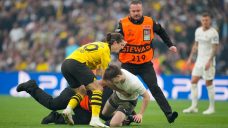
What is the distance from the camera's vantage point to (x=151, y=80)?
1368 centimetres

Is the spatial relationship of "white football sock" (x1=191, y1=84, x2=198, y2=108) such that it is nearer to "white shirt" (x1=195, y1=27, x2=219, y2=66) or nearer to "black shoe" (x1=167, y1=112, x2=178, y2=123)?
"white shirt" (x1=195, y1=27, x2=219, y2=66)

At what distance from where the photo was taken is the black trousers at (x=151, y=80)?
529 inches

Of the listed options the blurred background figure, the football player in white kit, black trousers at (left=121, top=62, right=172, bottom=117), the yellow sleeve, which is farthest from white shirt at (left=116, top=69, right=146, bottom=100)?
the blurred background figure

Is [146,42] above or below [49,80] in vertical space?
above

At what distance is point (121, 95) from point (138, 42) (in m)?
1.76

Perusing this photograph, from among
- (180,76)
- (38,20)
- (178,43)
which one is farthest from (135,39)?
(38,20)

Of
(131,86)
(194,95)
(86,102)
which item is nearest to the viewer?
(131,86)

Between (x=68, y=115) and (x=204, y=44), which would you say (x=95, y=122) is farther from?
(x=204, y=44)

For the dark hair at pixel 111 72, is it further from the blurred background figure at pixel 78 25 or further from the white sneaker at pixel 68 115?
the blurred background figure at pixel 78 25

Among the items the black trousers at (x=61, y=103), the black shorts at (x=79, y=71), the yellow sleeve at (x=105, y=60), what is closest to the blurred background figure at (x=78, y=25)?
the black trousers at (x=61, y=103)

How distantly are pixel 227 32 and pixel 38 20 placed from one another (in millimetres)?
7977

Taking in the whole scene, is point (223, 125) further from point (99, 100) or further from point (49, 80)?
point (49, 80)

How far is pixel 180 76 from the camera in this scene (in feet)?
76.1

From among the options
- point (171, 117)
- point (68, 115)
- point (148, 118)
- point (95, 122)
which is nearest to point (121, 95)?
point (95, 122)
